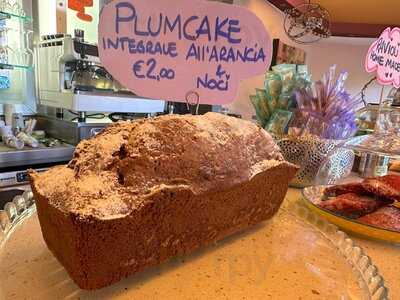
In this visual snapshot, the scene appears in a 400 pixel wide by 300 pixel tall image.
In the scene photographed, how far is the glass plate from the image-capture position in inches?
20.0

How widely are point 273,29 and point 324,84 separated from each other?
147 inches

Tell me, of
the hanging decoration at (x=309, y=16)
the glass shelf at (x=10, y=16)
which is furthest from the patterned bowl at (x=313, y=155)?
the hanging decoration at (x=309, y=16)

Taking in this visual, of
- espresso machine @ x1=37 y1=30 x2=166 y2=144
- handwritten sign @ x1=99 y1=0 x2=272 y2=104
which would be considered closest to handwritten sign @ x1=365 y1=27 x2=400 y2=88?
handwritten sign @ x1=99 y1=0 x2=272 y2=104

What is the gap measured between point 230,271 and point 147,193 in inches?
8.7

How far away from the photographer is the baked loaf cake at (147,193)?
0.48 meters

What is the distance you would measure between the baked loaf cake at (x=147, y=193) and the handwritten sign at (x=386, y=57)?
995 mm

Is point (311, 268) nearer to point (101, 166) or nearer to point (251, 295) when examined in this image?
point (251, 295)

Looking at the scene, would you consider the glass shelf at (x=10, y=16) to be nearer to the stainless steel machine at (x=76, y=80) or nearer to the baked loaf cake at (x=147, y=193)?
the stainless steel machine at (x=76, y=80)

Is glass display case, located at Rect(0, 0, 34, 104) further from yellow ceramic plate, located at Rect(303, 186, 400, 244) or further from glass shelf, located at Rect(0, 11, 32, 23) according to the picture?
yellow ceramic plate, located at Rect(303, 186, 400, 244)

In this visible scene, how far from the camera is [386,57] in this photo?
4.88ft

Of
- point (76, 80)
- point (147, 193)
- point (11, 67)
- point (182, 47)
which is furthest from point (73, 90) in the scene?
point (147, 193)

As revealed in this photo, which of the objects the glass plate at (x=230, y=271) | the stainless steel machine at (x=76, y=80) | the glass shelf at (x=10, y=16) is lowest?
the glass plate at (x=230, y=271)

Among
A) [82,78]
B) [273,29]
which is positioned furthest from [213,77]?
[273,29]

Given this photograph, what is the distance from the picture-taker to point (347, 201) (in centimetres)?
85
